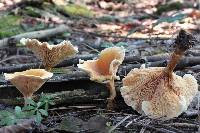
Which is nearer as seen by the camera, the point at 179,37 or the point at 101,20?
the point at 179,37

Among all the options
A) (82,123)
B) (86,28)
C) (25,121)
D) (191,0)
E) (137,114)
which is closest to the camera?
(25,121)

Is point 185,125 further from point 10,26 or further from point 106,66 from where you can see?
point 10,26

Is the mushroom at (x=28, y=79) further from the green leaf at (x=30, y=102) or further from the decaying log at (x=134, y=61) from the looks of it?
the decaying log at (x=134, y=61)

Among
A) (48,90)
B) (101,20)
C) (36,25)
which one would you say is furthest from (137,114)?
(101,20)

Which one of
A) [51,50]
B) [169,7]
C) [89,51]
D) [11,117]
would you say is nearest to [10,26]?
[89,51]

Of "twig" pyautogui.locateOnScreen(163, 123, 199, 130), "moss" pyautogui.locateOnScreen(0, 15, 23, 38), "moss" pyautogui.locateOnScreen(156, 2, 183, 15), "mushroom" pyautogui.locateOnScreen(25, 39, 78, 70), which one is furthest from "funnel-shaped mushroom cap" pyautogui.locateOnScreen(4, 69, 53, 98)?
"moss" pyautogui.locateOnScreen(156, 2, 183, 15)

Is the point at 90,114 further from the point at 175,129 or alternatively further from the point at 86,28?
the point at 86,28
